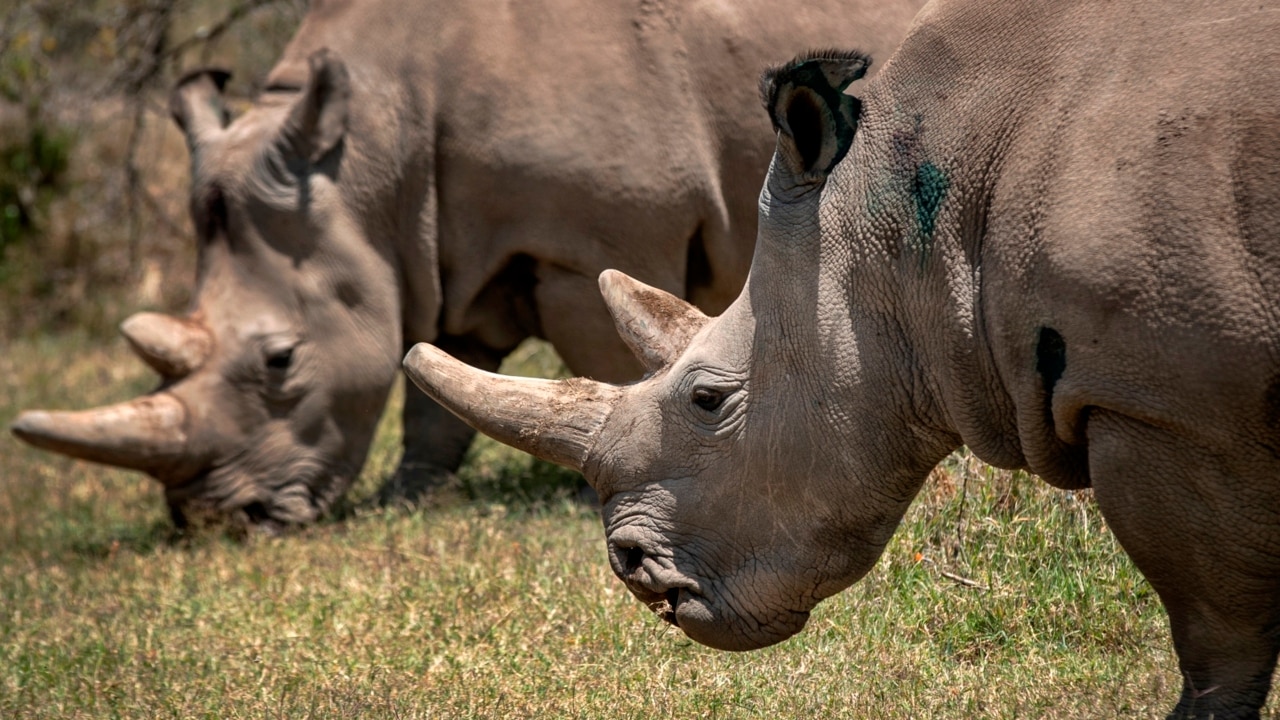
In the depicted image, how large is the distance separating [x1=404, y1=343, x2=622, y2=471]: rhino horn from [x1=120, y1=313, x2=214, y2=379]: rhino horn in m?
3.26

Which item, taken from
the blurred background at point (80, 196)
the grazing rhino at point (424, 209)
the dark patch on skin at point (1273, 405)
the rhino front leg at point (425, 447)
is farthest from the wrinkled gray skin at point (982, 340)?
the blurred background at point (80, 196)

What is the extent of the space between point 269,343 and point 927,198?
431cm

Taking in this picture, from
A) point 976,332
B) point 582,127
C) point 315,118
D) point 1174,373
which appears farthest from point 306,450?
point 1174,373

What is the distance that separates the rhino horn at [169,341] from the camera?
23.6ft

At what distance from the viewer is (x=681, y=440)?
4078 millimetres

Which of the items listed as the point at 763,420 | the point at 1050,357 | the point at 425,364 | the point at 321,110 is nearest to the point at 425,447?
the point at 321,110

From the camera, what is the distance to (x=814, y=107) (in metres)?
3.79

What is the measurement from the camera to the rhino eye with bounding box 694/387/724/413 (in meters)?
4.01

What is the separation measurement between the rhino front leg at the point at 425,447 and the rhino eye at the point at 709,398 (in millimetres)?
4070

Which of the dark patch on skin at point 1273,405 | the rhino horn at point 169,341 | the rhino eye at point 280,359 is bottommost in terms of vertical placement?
the rhino eye at point 280,359

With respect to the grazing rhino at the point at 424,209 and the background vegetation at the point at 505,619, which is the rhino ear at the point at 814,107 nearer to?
the background vegetation at the point at 505,619

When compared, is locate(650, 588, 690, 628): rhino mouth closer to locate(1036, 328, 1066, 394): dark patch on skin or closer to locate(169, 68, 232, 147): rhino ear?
locate(1036, 328, 1066, 394): dark patch on skin

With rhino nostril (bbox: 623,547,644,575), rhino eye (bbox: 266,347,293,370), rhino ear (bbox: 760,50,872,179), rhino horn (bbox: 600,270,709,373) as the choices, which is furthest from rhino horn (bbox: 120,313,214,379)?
rhino ear (bbox: 760,50,872,179)

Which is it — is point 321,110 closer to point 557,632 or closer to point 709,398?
point 557,632
